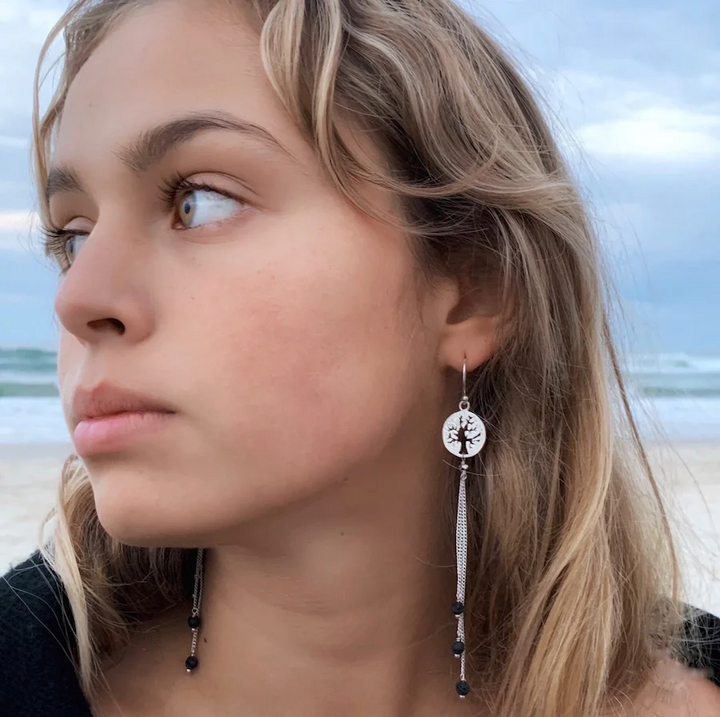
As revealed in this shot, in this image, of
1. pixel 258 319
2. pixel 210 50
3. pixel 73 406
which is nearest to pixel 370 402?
pixel 258 319

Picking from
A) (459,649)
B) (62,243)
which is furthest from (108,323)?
(459,649)

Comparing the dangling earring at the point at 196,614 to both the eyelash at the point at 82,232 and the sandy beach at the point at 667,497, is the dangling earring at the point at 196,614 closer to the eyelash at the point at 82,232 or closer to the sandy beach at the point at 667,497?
the eyelash at the point at 82,232

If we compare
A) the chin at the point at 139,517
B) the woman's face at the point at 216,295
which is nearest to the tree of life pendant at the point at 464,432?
the woman's face at the point at 216,295

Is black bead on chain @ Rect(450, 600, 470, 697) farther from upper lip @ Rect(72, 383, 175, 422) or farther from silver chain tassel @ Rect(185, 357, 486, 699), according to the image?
upper lip @ Rect(72, 383, 175, 422)

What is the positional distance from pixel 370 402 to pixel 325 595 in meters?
0.38

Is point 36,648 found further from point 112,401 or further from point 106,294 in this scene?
point 106,294

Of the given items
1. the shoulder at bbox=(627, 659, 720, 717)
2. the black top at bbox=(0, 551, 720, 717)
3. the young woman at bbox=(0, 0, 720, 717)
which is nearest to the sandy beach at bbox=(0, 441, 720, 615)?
the young woman at bbox=(0, 0, 720, 717)

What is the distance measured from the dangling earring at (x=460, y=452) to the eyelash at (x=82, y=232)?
551 millimetres

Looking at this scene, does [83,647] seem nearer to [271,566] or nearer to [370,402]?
[271,566]

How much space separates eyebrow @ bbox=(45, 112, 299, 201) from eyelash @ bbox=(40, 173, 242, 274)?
0.13 feet

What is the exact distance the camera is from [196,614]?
1.61 m

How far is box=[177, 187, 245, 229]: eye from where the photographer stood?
127 centimetres

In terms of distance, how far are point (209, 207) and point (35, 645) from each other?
796 mm

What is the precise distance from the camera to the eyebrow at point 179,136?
1.24 meters
